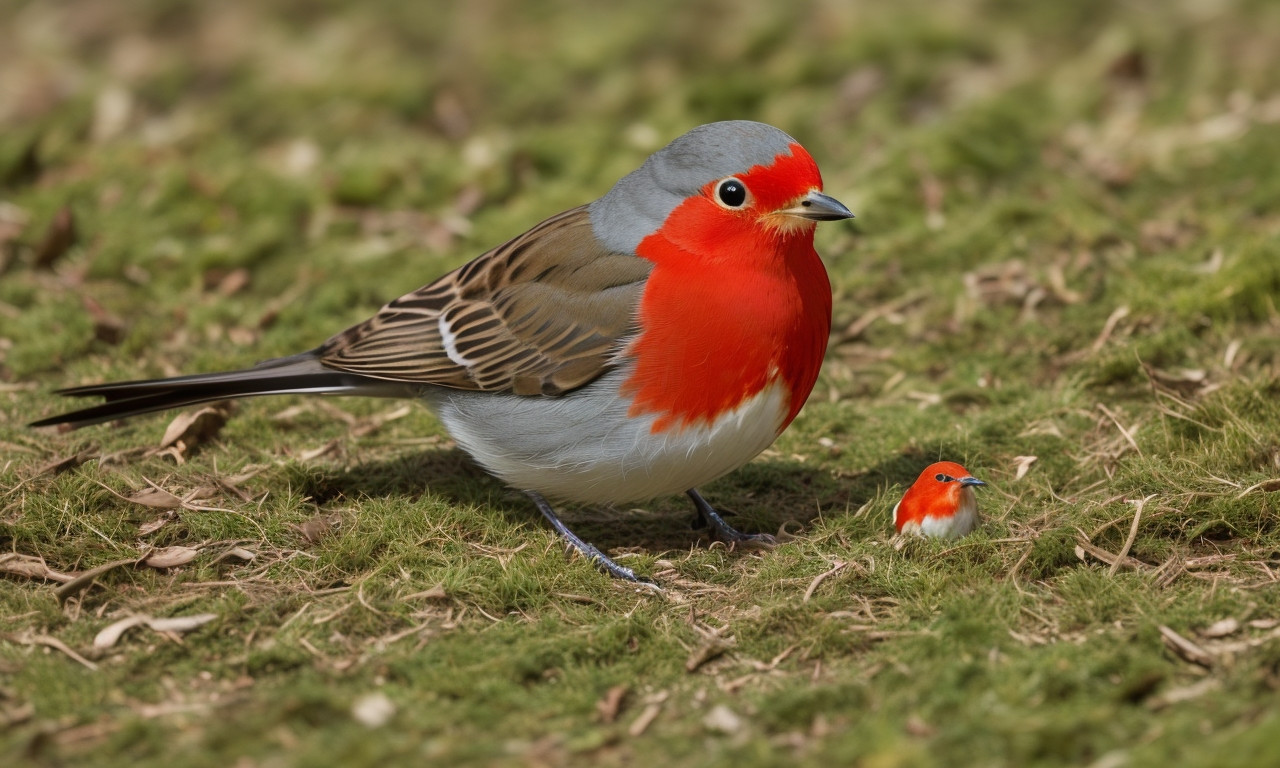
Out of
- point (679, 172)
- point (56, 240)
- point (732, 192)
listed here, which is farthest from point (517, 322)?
point (56, 240)

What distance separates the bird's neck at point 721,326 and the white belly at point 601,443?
0.22 ft

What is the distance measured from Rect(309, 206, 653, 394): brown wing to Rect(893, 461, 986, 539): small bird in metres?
1.22

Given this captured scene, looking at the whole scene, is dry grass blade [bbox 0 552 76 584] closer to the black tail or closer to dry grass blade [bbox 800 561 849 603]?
the black tail

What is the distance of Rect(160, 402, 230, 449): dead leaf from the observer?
5809 mm

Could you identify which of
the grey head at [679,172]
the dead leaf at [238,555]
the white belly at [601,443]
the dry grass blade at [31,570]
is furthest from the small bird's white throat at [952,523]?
the dry grass blade at [31,570]

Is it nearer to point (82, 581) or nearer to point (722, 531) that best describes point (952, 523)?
point (722, 531)

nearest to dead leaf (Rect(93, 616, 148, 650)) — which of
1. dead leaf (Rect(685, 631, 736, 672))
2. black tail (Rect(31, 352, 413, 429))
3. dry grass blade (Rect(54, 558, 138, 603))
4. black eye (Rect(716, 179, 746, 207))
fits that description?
dry grass blade (Rect(54, 558, 138, 603))

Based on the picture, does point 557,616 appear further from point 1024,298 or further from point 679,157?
point 1024,298

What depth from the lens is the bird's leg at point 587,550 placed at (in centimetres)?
505

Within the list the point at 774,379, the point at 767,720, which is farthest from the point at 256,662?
the point at 774,379

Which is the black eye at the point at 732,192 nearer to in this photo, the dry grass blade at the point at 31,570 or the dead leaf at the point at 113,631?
the dead leaf at the point at 113,631

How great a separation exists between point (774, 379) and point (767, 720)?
1409 mm

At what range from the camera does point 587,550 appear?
17.0ft

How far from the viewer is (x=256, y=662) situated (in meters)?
4.23
